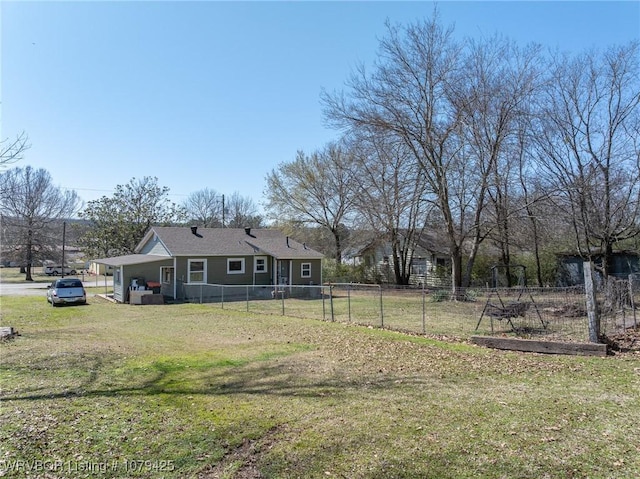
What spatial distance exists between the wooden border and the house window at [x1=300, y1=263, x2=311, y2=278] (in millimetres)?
20189

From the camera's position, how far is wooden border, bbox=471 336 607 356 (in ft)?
30.3

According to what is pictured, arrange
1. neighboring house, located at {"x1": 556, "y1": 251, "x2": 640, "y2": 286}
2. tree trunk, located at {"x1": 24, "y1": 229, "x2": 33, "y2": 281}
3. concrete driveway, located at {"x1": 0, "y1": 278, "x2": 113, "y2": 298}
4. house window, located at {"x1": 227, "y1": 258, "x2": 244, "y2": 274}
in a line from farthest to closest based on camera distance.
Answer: tree trunk, located at {"x1": 24, "y1": 229, "x2": 33, "y2": 281} < concrete driveway, located at {"x1": 0, "y1": 278, "x2": 113, "y2": 298} < neighboring house, located at {"x1": 556, "y1": 251, "x2": 640, "y2": 286} < house window, located at {"x1": 227, "y1": 258, "x2": 244, "y2": 274}

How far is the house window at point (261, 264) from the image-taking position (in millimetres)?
29297

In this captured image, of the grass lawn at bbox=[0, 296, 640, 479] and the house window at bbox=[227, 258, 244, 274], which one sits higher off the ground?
the house window at bbox=[227, 258, 244, 274]

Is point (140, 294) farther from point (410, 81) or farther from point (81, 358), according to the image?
point (410, 81)

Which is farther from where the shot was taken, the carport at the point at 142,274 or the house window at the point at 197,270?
Result: the house window at the point at 197,270

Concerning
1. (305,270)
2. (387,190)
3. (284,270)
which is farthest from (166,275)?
(387,190)

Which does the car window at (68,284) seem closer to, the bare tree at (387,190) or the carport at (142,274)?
the carport at (142,274)

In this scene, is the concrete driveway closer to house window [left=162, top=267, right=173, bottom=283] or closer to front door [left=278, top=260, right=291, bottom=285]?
house window [left=162, top=267, right=173, bottom=283]

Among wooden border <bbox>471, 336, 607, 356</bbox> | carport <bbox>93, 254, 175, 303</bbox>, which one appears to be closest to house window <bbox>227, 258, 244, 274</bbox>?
carport <bbox>93, 254, 175, 303</bbox>

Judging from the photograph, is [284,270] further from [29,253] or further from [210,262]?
[29,253]

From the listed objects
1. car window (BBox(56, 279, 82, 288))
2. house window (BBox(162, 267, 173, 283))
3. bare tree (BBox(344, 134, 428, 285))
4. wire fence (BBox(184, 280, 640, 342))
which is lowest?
wire fence (BBox(184, 280, 640, 342))

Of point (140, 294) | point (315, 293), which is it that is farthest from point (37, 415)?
point (315, 293)

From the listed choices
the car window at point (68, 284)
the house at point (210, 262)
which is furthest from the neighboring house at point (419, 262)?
the car window at point (68, 284)
